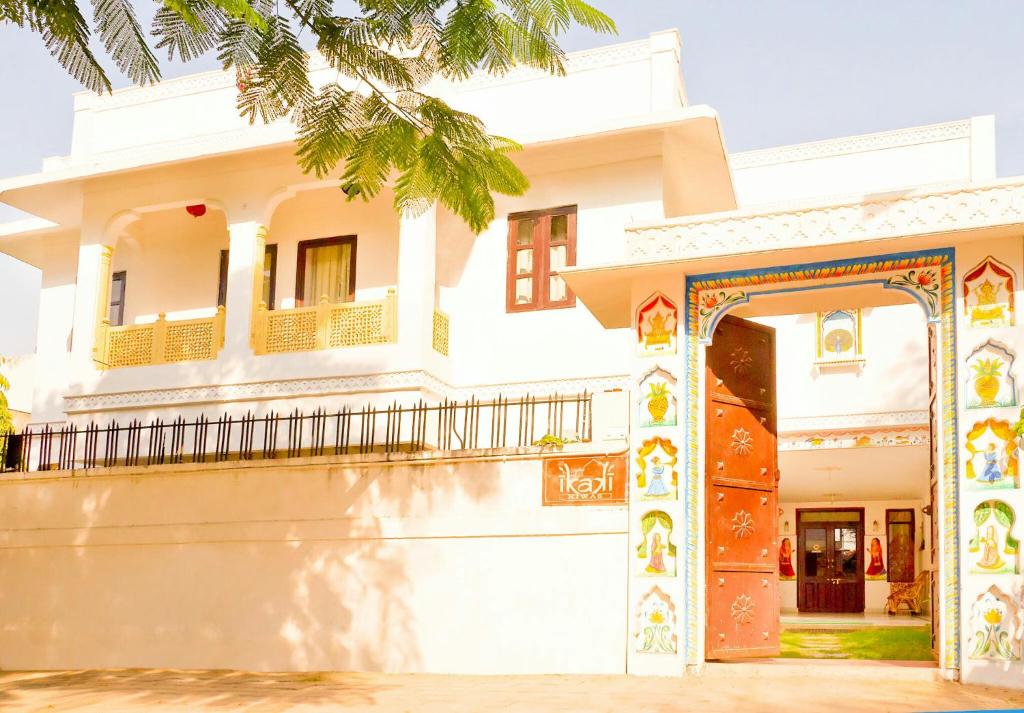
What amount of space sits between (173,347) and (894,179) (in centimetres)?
1079

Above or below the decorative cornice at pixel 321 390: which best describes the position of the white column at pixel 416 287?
above

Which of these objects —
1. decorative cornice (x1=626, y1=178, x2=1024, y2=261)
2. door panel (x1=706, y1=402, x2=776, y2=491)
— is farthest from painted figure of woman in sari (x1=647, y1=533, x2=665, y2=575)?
decorative cornice (x1=626, y1=178, x2=1024, y2=261)

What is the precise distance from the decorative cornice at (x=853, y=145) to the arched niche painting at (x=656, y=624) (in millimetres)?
10064

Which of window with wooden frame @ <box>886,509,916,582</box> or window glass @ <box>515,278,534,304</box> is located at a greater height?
window glass @ <box>515,278,534,304</box>

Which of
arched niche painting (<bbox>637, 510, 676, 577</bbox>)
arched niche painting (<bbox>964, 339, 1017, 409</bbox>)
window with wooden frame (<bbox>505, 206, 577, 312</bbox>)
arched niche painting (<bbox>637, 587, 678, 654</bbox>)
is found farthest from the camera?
window with wooden frame (<bbox>505, 206, 577, 312</bbox>)

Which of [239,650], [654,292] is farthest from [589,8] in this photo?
[239,650]

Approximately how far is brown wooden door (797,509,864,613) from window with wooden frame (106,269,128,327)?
41.3ft

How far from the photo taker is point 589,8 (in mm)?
5480

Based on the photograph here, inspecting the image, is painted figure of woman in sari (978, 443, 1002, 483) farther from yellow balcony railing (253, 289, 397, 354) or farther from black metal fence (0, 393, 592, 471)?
yellow balcony railing (253, 289, 397, 354)

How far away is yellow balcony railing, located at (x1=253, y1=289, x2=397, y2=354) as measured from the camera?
14531mm

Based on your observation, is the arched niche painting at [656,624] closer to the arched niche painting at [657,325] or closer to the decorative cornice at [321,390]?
the arched niche painting at [657,325]

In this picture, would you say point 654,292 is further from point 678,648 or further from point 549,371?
point 549,371

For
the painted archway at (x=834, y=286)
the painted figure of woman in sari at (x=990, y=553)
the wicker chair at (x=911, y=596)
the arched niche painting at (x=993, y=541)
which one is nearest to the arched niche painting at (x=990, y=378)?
the painted archway at (x=834, y=286)

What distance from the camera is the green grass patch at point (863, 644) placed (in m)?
11.1
